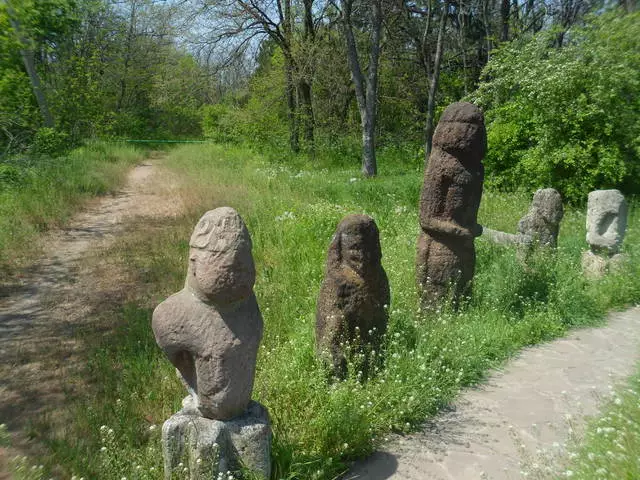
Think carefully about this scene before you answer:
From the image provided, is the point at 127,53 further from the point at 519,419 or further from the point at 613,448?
the point at 613,448

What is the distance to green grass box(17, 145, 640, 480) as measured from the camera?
346 cm

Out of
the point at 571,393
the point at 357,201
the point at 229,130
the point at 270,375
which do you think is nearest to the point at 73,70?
the point at 229,130

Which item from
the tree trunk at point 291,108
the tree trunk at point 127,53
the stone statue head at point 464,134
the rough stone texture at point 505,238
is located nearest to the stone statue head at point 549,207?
the rough stone texture at point 505,238

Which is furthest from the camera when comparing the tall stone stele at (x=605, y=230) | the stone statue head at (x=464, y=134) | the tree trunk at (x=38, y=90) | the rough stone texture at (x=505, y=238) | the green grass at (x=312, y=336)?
the tree trunk at (x=38, y=90)

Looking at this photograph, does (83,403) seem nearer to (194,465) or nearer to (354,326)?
(194,465)

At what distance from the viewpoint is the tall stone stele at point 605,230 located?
6879 millimetres

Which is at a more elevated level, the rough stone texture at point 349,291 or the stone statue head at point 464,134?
the stone statue head at point 464,134

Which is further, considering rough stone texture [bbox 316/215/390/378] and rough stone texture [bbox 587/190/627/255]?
rough stone texture [bbox 587/190/627/255]

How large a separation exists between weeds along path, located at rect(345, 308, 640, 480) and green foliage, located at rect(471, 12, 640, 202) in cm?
709

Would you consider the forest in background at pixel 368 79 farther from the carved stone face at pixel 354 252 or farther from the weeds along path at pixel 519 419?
the weeds along path at pixel 519 419

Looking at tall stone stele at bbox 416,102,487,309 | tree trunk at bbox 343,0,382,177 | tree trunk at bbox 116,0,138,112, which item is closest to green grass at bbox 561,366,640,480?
tall stone stele at bbox 416,102,487,309

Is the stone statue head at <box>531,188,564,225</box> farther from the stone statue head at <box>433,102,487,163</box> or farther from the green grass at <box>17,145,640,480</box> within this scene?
the stone statue head at <box>433,102,487,163</box>

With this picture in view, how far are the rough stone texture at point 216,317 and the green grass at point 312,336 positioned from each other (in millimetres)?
679

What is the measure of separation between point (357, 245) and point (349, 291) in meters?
0.41
